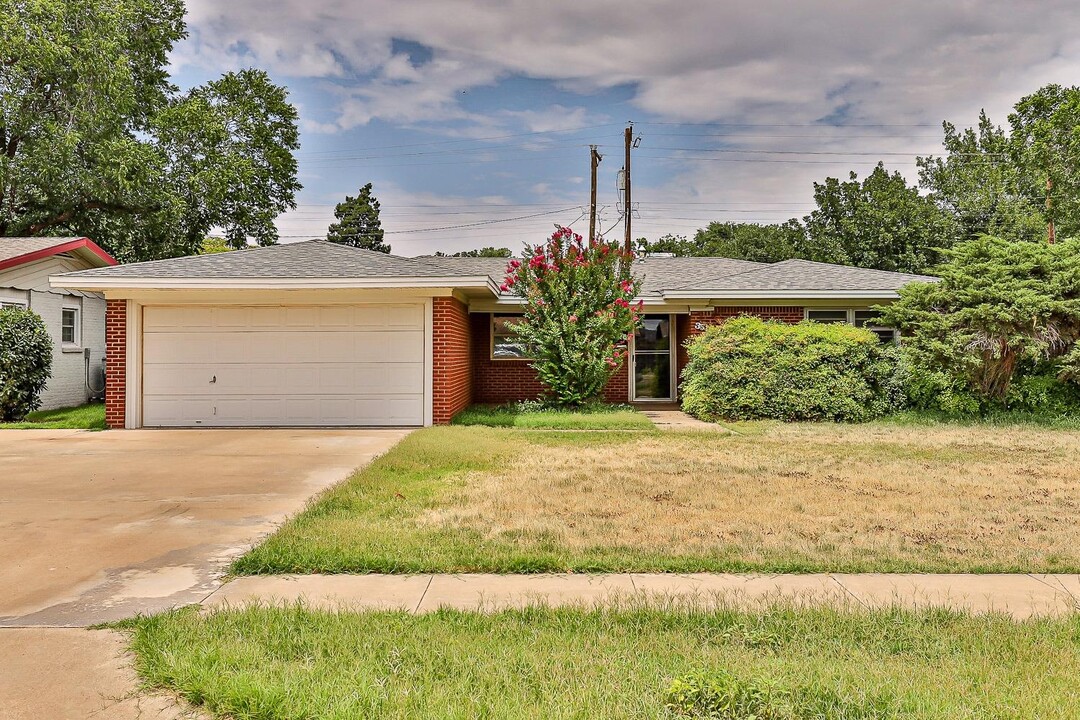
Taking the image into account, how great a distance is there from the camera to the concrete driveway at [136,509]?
3.89 m

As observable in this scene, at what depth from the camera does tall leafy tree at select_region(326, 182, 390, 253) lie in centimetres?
5391

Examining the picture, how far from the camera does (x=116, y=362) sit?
11.9m

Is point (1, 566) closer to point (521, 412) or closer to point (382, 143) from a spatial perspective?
point (521, 412)

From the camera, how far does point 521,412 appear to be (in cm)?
1338

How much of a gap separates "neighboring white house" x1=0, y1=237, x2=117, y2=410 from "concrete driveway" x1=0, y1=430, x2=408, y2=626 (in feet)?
16.7

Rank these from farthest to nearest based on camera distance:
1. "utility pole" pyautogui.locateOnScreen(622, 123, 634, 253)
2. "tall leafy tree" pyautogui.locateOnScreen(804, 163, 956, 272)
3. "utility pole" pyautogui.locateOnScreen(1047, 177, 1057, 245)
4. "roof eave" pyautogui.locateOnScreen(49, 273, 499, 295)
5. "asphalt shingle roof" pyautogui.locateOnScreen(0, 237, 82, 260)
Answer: "tall leafy tree" pyautogui.locateOnScreen(804, 163, 956, 272), "utility pole" pyautogui.locateOnScreen(1047, 177, 1057, 245), "utility pole" pyautogui.locateOnScreen(622, 123, 634, 253), "asphalt shingle roof" pyautogui.locateOnScreen(0, 237, 82, 260), "roof eave" pyautogui.locateOnScreen(49, 273, 499, 295)

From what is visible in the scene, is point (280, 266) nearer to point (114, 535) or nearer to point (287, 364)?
point (287, 364)

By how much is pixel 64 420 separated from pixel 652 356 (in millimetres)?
12334

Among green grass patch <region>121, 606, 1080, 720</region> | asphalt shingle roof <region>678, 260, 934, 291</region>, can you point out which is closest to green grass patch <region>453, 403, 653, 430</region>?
asphalt shingle roof <region>678, 260, 934, 291</region>

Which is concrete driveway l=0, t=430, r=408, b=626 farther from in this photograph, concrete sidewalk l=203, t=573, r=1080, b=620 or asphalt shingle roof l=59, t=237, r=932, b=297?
asphalt shingle roof l=59, t=237, r=932, b=297

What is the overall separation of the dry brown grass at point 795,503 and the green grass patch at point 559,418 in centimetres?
206

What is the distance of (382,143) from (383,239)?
25.7m

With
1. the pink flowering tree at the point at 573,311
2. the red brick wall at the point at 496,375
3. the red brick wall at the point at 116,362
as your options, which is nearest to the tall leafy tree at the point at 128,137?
the red brick wall at the point at 116,362

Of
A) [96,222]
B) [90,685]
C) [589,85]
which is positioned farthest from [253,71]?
[90,685]
